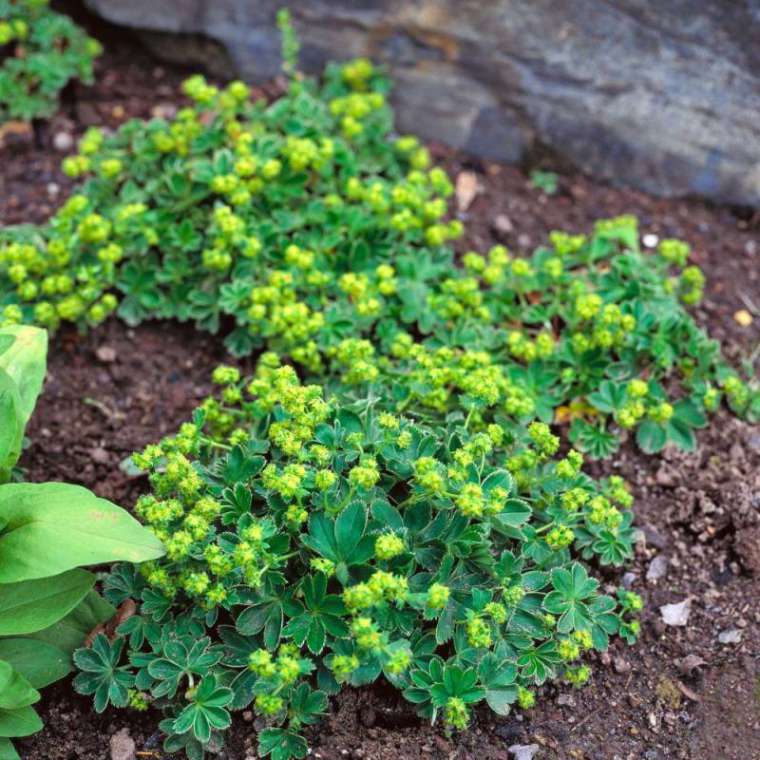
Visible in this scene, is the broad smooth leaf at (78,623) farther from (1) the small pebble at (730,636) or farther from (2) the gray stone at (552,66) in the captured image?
(2) the gray stone at (552,66)

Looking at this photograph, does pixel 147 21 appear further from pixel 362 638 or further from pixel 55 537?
pixel 362 638

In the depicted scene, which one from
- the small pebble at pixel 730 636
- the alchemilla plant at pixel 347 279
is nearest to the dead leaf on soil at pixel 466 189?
the alchemilla plant at pixel 347 279

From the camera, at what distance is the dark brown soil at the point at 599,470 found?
9.96 feet

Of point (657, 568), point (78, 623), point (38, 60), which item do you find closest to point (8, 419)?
point (78, 623)

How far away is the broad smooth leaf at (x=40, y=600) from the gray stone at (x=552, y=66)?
298 cm

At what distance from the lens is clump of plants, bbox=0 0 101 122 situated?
4.78 meters

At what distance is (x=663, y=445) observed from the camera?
12.2 feet

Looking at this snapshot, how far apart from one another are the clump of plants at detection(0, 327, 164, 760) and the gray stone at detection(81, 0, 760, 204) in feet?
8.29

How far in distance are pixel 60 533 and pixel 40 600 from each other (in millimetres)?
279

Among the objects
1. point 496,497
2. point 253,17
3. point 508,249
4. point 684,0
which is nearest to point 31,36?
point 253,17

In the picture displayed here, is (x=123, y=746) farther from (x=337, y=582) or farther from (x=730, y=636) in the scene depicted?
(x=730, y=636)

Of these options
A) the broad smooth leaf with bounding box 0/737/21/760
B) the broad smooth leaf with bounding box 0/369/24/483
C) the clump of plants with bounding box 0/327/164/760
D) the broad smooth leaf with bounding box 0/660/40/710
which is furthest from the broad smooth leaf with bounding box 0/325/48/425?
the broad smooth leaf with bounding box 0/737/21/760

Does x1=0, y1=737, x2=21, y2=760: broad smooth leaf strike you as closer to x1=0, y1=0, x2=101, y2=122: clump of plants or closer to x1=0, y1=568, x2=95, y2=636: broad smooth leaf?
x1=0, y1=568, x2=95, y2=636: broad smooth leaf

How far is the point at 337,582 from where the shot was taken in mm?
3059
